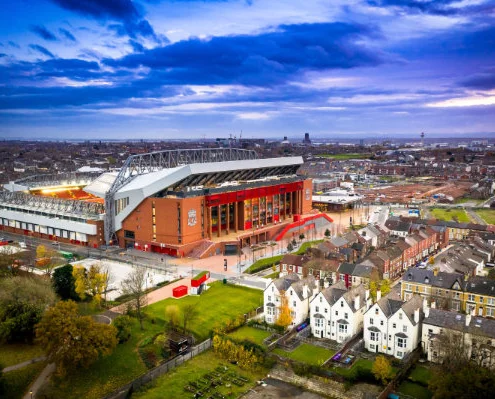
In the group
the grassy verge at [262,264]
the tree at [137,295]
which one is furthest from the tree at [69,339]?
the grassy verge at [262,264]

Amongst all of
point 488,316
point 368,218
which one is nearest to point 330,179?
point 368,218

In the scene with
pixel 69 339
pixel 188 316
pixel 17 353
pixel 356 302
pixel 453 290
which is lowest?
pixel 17 353

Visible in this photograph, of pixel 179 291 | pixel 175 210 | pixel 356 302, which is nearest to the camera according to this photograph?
pixel 356 302

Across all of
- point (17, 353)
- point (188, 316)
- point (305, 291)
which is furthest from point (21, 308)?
point (305, 291)

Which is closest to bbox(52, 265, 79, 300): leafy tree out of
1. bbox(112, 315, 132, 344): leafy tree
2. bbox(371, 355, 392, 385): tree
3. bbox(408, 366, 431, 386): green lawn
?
bbox(112, 315, 132, 344): leafy tree

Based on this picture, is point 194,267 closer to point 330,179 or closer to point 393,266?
point 393,266

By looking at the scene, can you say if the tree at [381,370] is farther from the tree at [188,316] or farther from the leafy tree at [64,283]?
the leafy tree at [64,283]

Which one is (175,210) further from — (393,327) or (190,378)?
(393,327)
